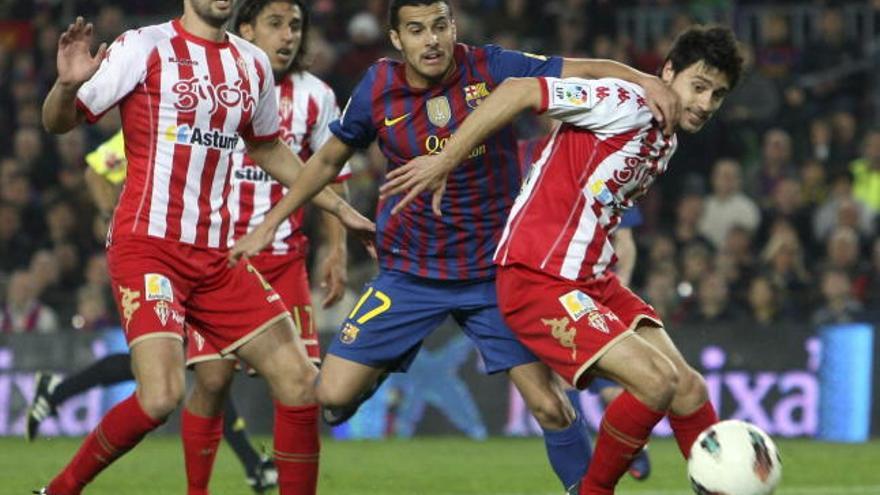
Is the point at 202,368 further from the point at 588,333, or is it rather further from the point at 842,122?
the point at 842,122

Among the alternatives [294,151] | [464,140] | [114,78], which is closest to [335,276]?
[294,151]

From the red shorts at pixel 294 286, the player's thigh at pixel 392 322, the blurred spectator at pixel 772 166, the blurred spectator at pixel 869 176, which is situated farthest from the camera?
the blurred spectator at pixel 772 166

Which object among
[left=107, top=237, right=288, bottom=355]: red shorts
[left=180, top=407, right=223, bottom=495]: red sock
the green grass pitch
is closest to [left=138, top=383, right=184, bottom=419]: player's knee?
[left=107, top=237, right=288, bottom=355]: red shorts

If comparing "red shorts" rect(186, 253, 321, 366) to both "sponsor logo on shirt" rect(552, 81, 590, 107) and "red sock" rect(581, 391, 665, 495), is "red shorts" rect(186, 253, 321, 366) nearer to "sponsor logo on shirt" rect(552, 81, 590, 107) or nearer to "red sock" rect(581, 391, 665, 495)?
"red sock" rect(581, 391, 665, 495)

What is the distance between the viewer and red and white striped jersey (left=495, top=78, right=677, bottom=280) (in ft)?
22.7

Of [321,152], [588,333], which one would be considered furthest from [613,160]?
[321,152]

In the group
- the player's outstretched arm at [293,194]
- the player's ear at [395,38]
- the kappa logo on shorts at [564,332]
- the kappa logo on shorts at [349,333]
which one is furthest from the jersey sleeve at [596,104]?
the kappa logo on shorts at [349,333]

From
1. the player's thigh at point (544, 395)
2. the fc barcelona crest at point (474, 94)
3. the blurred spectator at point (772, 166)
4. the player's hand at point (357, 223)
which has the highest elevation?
the fc barcelona crest at point (474, 94)

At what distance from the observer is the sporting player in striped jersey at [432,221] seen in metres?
7.39

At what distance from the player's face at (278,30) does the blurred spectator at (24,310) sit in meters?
6.07

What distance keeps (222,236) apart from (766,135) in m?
9.42

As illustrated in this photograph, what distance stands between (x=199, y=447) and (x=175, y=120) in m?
1.53

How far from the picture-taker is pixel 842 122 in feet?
52.7

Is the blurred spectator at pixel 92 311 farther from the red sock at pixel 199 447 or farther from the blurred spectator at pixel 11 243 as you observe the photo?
the red sock at pixel 199 447
